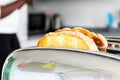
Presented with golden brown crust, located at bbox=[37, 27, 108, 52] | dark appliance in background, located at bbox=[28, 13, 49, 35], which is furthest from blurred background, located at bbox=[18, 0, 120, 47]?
golden brown crust, located at bbox=[37, 27, 108, 52]

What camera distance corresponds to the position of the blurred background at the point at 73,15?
247 cm

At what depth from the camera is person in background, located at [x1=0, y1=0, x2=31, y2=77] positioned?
107 cm

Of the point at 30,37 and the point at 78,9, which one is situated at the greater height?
the point at 78,9

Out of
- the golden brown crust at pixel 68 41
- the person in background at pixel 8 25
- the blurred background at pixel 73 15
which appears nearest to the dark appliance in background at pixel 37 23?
the blurred background at pixel 73 15

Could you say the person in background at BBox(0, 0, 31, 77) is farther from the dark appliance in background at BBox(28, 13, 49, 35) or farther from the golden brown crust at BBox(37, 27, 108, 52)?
the dark appliance in background at BBox(28, 13, 49, 35)

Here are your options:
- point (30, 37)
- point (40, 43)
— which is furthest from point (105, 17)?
point (40, 43)

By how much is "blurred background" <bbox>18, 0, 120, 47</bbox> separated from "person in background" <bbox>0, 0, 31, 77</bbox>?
1.21 metres

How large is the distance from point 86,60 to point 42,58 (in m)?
0.07

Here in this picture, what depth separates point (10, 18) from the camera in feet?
3.64

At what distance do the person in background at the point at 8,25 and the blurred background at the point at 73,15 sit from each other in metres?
1.21

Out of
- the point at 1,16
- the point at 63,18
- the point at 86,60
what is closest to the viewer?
the point at 86,60

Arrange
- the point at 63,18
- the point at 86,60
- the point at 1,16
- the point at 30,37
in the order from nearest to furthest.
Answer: the point at 86,60
the point at 1,16
the point at 30,37
the point at 63,18

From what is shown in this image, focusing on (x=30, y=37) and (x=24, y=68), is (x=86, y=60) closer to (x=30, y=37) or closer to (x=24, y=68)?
(x=24, y=68)

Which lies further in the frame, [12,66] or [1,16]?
[1,16]
